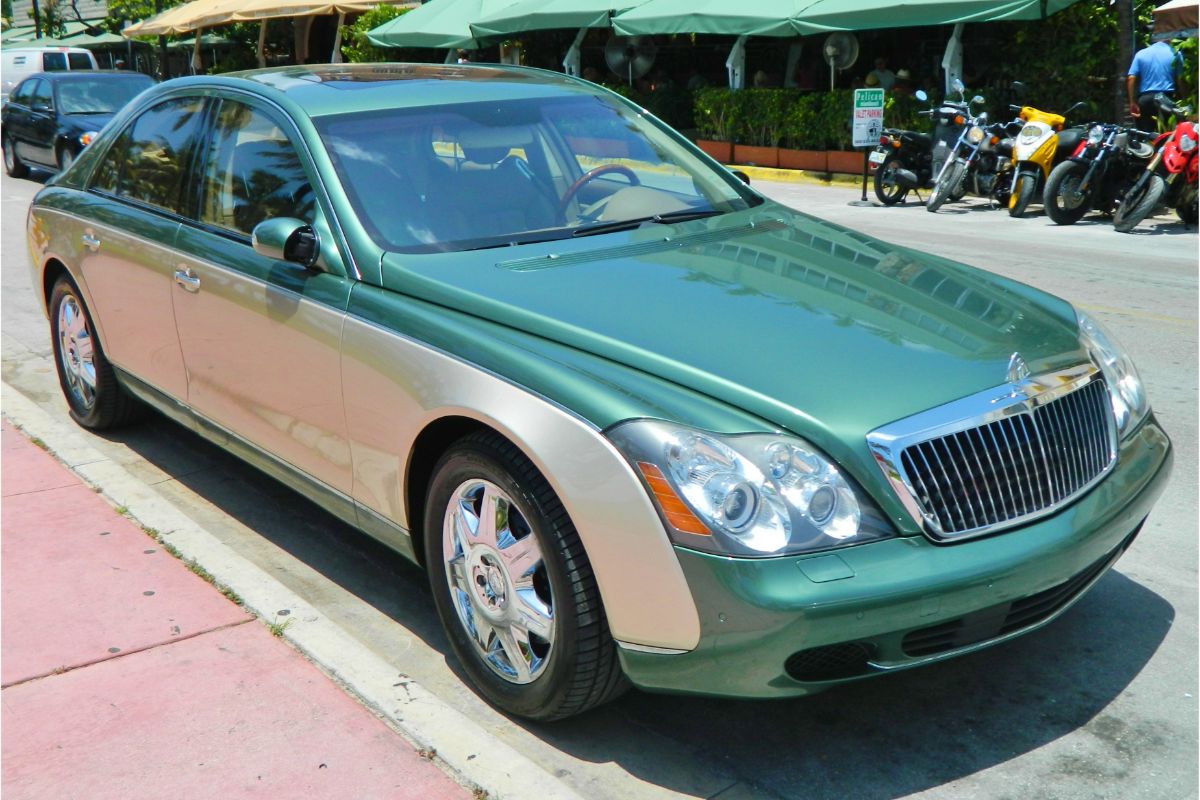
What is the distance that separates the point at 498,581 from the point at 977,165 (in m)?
12.6

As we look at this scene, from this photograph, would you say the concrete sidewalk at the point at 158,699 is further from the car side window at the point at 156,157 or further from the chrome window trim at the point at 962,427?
the car side window at the point at 156,157

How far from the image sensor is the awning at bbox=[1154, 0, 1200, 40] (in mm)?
14969

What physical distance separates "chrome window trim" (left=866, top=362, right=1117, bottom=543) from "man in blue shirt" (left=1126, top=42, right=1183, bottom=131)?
12.3 meters

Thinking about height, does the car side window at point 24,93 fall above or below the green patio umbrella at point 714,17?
below

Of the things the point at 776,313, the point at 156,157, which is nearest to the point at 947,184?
the point at 156,157

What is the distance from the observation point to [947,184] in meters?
14.6

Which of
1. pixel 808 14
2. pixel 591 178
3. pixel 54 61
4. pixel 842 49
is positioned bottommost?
pixel 591 178

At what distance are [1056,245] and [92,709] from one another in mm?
10351

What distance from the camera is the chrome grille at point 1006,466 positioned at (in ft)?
9.77

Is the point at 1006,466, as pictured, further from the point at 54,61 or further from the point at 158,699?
the point at 54,61

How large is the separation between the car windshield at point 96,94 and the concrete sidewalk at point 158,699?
15266mm

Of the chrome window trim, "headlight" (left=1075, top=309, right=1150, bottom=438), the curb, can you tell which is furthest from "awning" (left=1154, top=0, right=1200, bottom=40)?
the curb

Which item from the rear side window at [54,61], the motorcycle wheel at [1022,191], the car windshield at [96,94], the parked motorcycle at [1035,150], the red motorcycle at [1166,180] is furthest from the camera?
the rear side window at [54,61]

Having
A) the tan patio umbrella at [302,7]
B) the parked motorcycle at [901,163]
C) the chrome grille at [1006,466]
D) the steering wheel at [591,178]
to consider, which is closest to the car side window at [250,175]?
the steering wheel at [591,178]
